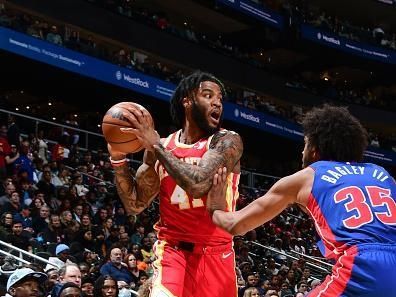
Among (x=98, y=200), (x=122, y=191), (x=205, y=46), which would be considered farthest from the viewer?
(x=205, y=46)

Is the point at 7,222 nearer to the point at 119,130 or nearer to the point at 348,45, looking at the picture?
the point at 119,130

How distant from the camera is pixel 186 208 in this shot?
4691 mm

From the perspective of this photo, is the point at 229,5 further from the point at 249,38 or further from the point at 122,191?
the point at 122,191

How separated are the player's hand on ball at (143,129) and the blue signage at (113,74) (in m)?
15.0

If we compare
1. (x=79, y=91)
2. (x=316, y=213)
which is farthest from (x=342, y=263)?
(x=79, y=91)

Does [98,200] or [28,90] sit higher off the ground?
[28,90]

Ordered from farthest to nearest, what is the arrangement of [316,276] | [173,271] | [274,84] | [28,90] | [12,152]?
[274,84] < [28,90] < [316,276] < [12,152] < [173,271]

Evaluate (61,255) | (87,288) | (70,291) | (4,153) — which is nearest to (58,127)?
(4,153)

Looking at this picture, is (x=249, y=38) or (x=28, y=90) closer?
(x=28, y=90)

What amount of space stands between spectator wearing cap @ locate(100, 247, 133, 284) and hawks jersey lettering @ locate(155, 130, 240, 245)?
5.17 m

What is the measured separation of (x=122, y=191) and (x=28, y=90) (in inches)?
732

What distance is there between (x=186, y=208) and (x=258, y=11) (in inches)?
944

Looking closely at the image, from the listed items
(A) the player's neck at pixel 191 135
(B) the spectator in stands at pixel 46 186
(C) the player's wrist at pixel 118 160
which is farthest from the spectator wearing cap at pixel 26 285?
(B) the spectator in stands at pixel 46 186

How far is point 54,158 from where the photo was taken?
51.5ft
